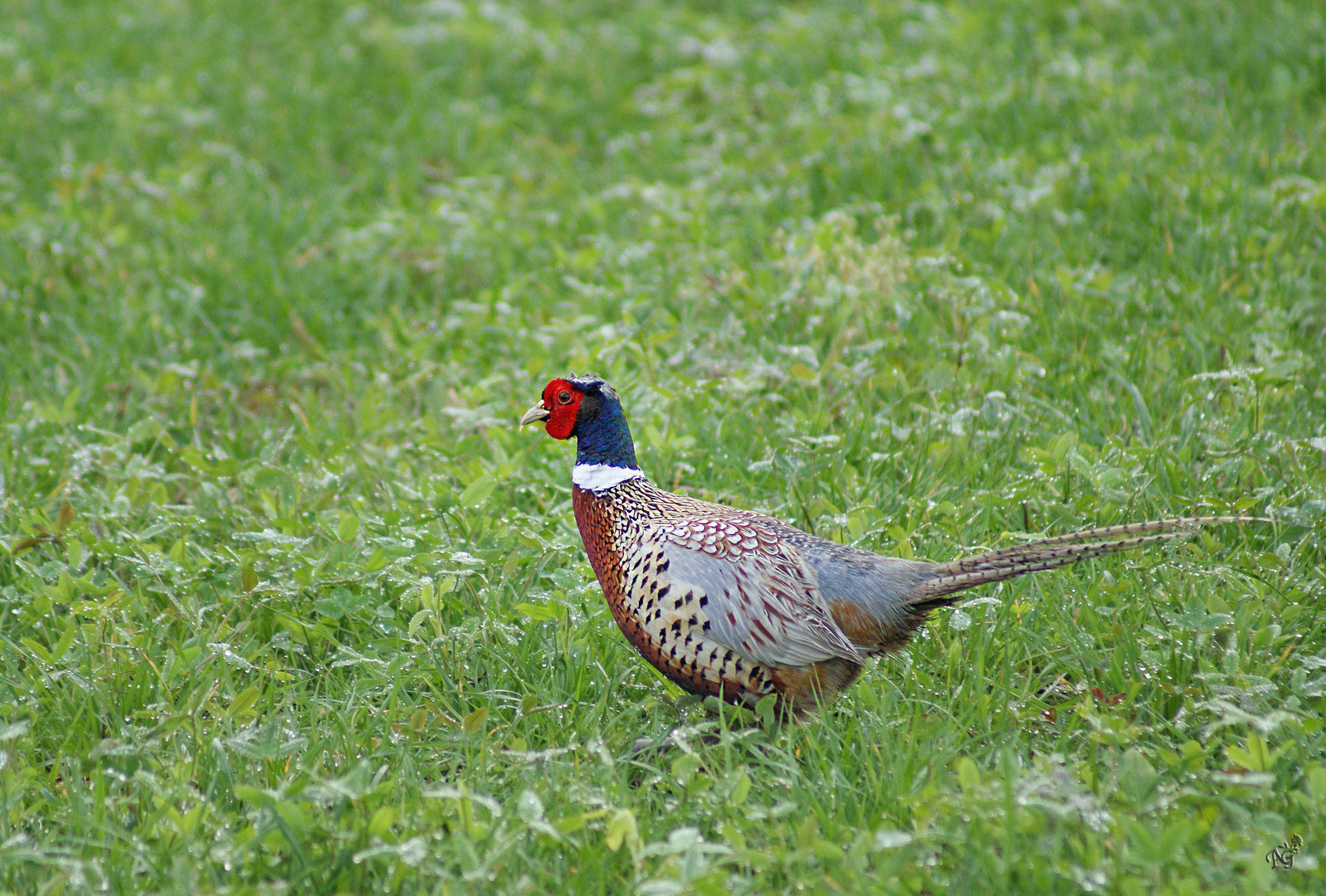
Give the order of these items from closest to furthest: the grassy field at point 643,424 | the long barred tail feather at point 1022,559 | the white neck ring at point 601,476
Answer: the grassy field at point 643,424 → the long barred tail feather at point 1022,559 → the white neck ring at point 601,476

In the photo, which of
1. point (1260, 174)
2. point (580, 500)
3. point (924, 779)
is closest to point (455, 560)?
point (580, 500)

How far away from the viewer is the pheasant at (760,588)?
3.20 meters

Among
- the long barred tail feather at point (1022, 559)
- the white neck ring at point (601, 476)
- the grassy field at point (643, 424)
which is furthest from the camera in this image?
the white neck ring at point (601, 476)

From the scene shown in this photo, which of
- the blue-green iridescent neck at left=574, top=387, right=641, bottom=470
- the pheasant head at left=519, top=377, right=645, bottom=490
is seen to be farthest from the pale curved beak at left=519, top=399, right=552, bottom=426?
the blue-green iridescent neck at left=574, top=387, right=641, bottom=470

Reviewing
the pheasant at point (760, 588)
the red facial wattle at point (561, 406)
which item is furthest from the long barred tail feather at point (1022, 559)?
the red facial wattle at point (561, 406)

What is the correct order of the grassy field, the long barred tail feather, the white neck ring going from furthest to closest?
the white neck ring, the long barred tail feather, the grassy field

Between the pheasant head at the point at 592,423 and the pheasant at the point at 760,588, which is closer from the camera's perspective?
the pheasant at the point at 760,588

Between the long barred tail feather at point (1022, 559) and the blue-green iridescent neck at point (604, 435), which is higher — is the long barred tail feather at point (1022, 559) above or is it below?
below

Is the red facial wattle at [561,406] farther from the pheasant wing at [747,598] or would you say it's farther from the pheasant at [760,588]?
the pheasant wing at [747,598]

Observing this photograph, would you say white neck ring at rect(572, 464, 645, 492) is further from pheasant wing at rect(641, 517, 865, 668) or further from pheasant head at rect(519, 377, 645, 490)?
pheasant wing at rect(641, 517, 865, 668)

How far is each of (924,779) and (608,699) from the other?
3.18 ft

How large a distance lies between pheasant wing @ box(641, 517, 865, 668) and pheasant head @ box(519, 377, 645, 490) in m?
0.30

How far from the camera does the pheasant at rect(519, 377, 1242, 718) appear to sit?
10.5ft

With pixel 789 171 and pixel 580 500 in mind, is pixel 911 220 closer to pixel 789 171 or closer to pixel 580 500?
pixel 789 171
